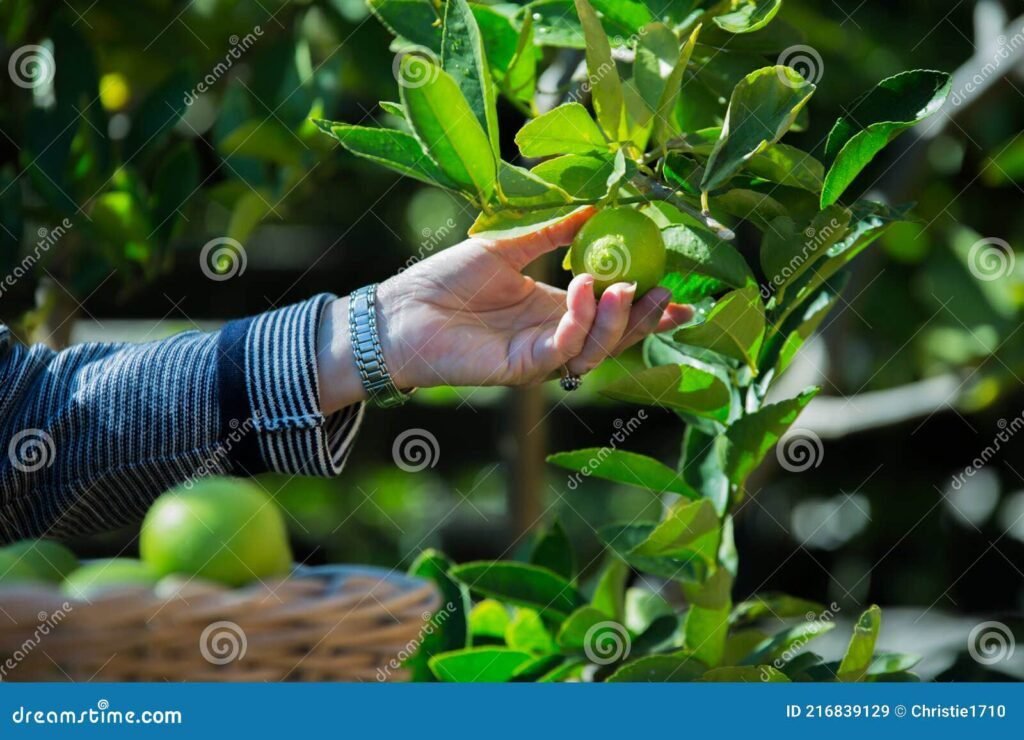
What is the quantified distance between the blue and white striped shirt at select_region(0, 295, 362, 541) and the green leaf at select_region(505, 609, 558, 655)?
180 mm

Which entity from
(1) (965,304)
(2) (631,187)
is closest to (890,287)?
(1) (965,304)

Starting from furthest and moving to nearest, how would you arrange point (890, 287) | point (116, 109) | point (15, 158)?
point (890, 287)
point (116, 109)
point (15, 158)

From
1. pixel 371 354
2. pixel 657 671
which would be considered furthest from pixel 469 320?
pixel 657 671

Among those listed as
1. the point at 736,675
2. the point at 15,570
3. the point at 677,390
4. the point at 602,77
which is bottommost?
the point at 15,570

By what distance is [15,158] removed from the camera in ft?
4.05

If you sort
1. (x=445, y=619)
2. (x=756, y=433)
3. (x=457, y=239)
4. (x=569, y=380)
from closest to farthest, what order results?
(x=756, y=433)
(x=569, y=380)
(x=445, y=619)
(x=457, y=239)

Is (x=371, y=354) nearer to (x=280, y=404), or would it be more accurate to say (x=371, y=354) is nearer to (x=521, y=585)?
(x=280, y=404)

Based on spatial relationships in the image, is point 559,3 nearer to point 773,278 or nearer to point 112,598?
point 773,278

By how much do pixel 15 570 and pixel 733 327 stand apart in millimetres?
459

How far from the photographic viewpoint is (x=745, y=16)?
2.29 ft

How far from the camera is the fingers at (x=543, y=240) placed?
74 centimetres

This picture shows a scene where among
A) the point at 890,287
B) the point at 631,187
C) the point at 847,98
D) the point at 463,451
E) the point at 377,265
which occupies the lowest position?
the point at 463,451

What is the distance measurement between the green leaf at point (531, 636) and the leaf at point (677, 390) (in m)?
0.22

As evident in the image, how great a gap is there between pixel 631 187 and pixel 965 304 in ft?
2.52
